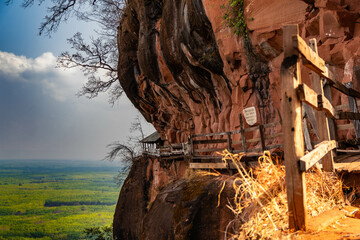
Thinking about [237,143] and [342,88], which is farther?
[237,143]

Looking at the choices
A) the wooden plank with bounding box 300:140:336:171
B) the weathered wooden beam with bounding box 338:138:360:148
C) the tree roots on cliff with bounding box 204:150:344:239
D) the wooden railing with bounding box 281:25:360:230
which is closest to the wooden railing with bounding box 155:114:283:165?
the weathered wooden beam with bounding box 338:138:360:148

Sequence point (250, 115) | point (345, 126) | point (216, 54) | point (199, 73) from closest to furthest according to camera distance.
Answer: point (345, 126) < point (250, 115) < point (216, 54) < point (199, 73)

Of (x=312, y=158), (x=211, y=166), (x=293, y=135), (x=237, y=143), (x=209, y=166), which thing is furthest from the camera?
(x=209, y=166)

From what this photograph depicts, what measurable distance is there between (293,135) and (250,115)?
7810mm

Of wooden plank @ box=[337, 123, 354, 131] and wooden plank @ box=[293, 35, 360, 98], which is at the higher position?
wooden plank @ box=[293, 35, 360, 98]

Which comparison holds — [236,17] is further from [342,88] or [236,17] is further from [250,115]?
[342,88]

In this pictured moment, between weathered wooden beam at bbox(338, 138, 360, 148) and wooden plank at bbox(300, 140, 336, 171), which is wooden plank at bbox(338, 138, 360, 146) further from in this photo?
wooden plank at bbox(300, 140, 336, 171)

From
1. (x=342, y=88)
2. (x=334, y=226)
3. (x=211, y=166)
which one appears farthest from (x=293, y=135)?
(x=211, y=166)

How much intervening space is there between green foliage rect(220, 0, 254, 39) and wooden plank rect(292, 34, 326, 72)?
652 cm

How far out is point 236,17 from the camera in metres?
9.72

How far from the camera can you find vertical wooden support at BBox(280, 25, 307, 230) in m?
2.59

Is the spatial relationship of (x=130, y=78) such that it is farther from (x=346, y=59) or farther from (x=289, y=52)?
(x=289, y=52)

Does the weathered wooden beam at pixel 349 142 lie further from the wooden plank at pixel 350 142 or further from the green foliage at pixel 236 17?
the green foliage at pixel 236 17

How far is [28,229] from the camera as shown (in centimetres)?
3569
